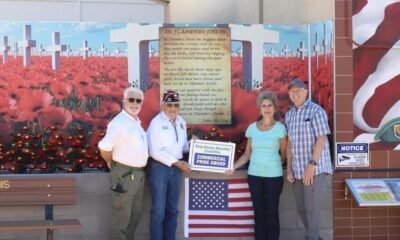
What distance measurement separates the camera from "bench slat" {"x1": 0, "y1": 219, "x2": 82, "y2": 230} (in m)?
7.25

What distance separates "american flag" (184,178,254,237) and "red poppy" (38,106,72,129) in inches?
78.2

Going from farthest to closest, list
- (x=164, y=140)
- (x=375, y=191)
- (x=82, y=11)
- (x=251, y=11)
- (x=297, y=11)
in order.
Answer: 1. (x=82, y=11)
2. (x=251, y=11)
3. (x=297, y=11)
4. (x=375, y=191)
5. (x=164, y=140)

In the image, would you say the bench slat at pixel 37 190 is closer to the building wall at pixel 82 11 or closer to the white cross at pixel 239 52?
the white cross at pixel 239 52

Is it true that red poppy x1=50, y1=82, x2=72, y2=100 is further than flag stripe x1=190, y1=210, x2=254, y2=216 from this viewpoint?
Yes

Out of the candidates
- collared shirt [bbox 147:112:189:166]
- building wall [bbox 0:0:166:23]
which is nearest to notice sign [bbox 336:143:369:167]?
collared shirt [bbox 147:112:189:166]

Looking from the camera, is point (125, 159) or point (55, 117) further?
point (55, 117)

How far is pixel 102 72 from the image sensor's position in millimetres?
9180

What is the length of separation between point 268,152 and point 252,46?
2.18 m

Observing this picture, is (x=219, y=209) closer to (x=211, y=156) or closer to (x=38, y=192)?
(x=211, y=156)

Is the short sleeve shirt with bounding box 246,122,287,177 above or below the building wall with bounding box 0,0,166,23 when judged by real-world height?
below

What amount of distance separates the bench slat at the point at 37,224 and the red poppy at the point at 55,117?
5.77ft

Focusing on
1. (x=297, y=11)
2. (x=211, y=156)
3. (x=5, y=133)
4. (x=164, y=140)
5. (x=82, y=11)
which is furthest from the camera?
(x=82, y=11)

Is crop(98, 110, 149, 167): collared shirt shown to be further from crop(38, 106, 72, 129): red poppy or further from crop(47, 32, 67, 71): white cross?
crop(47, 32, 67, 71): white cross

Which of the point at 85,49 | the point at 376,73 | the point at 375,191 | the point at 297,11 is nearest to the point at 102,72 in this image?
the point at 85,49
